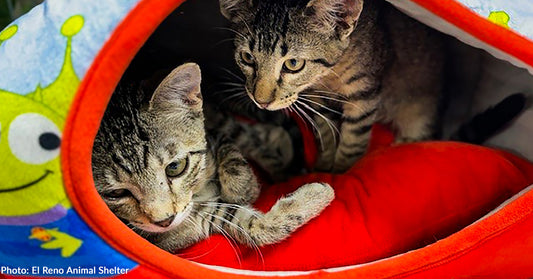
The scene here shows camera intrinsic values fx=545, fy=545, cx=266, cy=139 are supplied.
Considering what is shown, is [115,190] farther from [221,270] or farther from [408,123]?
[408,123]

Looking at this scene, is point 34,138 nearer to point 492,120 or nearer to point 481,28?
point 481,28

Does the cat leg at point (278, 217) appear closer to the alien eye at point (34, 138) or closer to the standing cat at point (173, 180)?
the standing cat at point (173, 180)

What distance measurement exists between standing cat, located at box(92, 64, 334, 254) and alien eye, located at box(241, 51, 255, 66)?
0.21 meters

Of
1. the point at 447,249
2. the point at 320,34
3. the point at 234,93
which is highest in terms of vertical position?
the point at 320,34

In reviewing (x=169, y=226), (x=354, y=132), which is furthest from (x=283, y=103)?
(x=169, y=226)

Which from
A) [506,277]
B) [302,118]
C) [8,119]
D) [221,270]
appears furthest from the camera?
[302,118]

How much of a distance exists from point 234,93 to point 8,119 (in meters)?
0.87

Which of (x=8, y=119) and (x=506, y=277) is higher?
(x=8, y=119)

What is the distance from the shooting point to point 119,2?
1.02m

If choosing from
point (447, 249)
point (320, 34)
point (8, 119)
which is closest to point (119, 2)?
point (8, 119)

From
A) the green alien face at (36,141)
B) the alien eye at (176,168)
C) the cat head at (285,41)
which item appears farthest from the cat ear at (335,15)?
the green alien face at (36,141)

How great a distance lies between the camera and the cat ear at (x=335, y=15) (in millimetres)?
1345

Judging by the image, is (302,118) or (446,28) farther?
(302,118)

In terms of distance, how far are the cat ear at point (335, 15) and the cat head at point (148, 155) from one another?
0.35 metres
